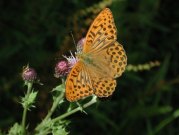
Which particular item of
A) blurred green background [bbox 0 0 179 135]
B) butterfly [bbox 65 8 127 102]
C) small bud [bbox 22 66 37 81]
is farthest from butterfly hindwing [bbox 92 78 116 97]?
blurred green background [bbox 0 0 179 135]

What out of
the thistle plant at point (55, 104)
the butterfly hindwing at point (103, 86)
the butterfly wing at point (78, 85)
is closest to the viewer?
the butterfly wing at point (78, 85)

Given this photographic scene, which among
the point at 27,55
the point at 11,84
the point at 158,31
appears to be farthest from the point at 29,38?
the point at 158,31

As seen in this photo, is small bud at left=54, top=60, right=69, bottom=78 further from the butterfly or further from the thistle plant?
the butterfly

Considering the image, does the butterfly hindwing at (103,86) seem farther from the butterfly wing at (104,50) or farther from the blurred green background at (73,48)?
the blurred green background at (73,48)

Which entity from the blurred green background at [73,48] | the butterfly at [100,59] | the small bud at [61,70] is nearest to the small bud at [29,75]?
the small bud at [61,70]

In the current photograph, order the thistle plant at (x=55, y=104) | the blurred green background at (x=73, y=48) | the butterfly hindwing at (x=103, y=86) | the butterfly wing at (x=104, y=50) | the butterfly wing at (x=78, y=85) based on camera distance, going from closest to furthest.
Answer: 1. the butterfly wing at (x=78, y=85)
2. the butterfly hindwing at (x=103, y=86)
3. the butterfly wing at (x=104, y=50)
4. the thistle plant at (x=55, y=104)
5. the blurred green background at (x=73, y=48)

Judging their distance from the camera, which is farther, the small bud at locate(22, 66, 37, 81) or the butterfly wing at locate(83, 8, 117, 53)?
the small bud at locate(22, 66, 37, 81)

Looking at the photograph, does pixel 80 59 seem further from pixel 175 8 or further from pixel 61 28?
pixel 175 8
